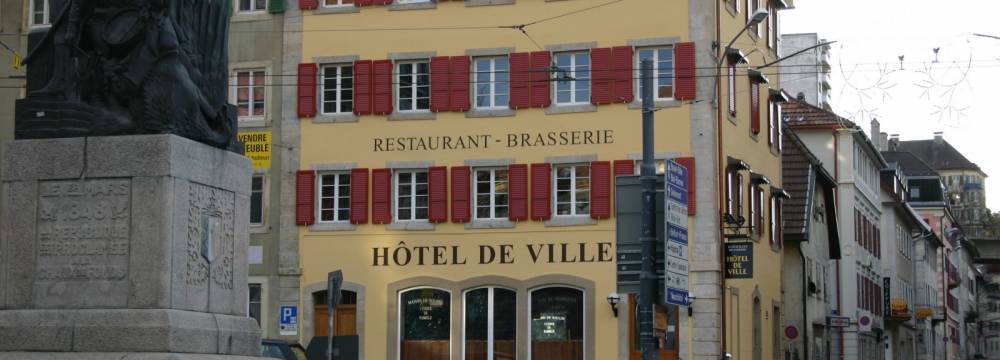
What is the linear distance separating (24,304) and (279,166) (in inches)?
1170

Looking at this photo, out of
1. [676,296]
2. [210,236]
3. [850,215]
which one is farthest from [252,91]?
[210,236]

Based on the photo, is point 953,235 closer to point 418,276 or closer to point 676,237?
point 418,276

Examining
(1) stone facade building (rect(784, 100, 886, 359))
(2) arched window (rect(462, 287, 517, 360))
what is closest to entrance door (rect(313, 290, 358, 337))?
(2) arched window (rect(462, 287, 517, 360))

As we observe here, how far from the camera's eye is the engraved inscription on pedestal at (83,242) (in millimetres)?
12859

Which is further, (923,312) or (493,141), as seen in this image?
(923,312)

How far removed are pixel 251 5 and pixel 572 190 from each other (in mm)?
9502

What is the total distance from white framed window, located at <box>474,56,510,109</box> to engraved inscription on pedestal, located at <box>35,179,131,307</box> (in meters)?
28.5

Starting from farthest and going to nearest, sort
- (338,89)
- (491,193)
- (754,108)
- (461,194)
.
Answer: (754,108), (338,89), (491,193), (461,194)

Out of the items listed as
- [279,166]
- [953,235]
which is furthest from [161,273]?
[953,235]

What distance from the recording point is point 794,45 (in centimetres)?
7500

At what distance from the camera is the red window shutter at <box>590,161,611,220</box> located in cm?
4009

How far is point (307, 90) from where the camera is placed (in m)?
42.4

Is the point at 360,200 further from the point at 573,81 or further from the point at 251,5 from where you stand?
the point at 573,81

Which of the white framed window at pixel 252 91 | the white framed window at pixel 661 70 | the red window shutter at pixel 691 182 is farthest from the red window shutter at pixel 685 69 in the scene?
the white framed window at pixel 252 91
